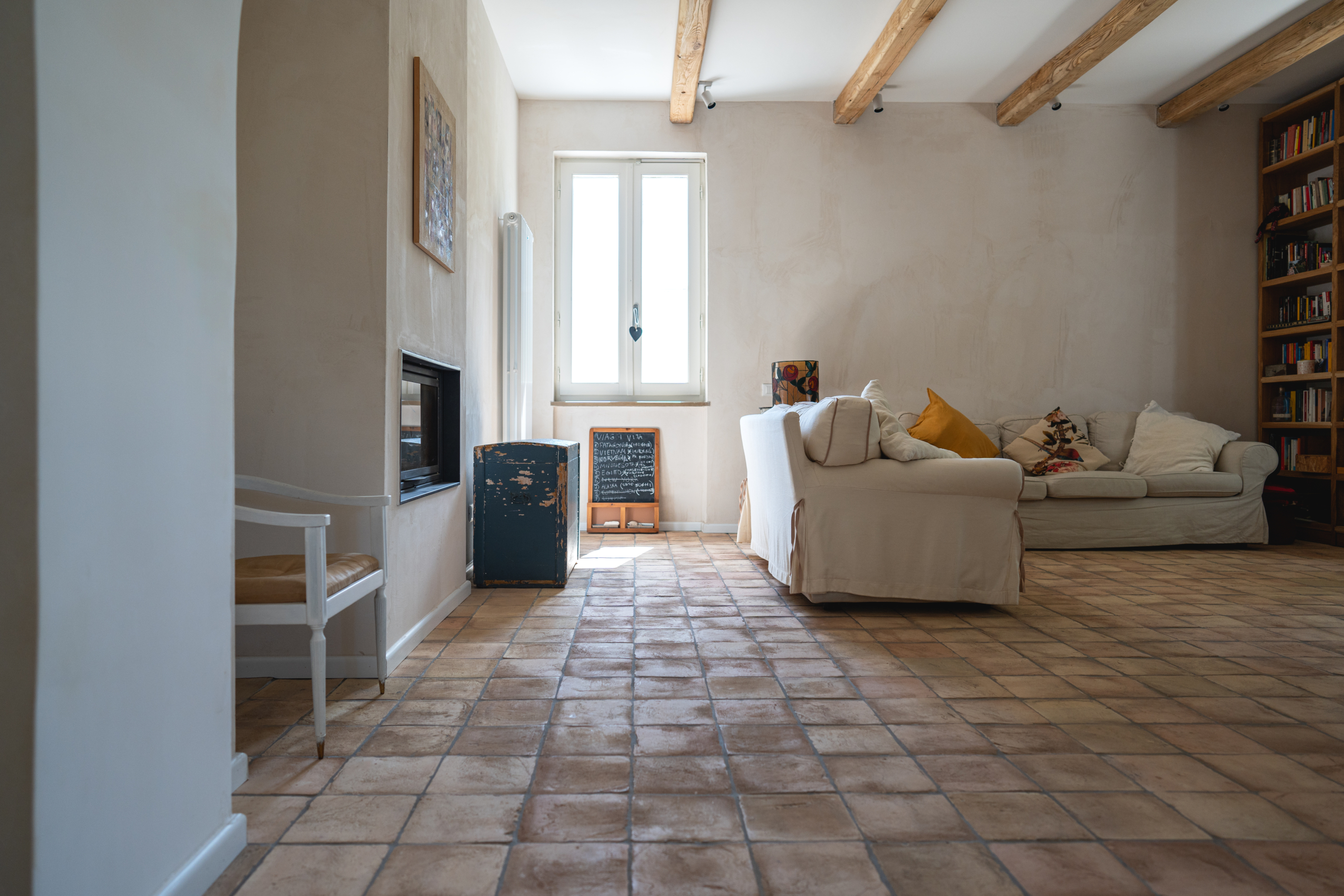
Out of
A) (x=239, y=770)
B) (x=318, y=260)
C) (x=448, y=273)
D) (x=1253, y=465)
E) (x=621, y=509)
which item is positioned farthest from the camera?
(x=621, y=509)

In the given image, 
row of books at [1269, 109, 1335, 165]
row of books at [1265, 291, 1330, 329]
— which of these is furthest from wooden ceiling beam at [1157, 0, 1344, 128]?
row of books at [1265, 291, 1330, 329]

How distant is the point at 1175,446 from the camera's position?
4.89m

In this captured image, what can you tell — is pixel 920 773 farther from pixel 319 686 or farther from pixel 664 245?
pixel 664 245

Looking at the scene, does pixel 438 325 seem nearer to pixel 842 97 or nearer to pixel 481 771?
pixel 481 771

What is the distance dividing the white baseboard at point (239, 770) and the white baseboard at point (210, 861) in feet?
0.73

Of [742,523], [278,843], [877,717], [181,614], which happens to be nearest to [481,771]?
[278,843]

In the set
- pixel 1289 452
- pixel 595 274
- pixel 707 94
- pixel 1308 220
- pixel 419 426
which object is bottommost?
pixel 1289 452

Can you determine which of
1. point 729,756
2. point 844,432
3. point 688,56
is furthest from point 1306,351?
point 729,756

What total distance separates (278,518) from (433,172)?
1.63m

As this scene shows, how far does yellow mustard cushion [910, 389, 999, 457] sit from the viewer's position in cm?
447

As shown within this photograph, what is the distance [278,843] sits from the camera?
137 cm

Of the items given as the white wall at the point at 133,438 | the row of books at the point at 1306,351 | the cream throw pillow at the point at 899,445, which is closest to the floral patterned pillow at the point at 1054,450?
the row of books at the point at 1306,351

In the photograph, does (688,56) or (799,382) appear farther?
(799,382)

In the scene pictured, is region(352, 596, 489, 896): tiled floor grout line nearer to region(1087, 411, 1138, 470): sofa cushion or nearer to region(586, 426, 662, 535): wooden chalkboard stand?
region(586, 426, 662, 535): wooden chalkboard stand
